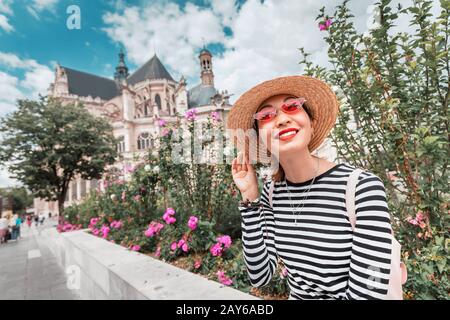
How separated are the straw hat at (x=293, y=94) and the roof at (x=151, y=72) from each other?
49.6m

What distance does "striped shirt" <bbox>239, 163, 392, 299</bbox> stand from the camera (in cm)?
80

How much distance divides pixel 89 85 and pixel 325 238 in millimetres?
60214

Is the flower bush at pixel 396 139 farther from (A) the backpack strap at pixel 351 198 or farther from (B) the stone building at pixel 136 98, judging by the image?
(B) the stone building at pixel 136 98

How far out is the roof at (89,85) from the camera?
1886 inches

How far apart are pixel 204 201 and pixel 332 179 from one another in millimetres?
3269

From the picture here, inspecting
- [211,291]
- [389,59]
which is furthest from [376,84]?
[211,291]

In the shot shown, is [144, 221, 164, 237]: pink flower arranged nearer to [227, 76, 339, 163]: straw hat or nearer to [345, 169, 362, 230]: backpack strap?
[227, 76, 339, 163]: straw hat

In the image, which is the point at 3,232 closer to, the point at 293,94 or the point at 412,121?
the point at 293,94

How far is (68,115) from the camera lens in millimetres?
16266

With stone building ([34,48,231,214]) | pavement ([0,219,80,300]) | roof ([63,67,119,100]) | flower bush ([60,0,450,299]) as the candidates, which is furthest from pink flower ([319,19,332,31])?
roof ([63,67,119,100])

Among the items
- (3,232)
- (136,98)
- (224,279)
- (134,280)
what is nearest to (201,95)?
(136,98)

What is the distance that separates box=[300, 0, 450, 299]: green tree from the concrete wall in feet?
4.24

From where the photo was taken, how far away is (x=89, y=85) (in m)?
50.8
